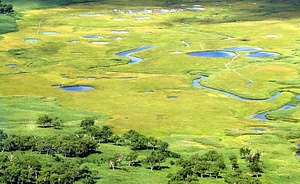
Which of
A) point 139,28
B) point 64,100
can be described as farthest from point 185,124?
point 139,28

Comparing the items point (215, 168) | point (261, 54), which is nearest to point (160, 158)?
point (215, 168)

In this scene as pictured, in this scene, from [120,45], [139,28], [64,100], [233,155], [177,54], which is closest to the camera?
[233,155]

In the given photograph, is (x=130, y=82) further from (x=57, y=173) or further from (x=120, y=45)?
(x=57, y=173)

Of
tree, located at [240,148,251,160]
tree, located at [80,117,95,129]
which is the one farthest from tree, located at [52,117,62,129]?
tree, located at [240,148,251,160]

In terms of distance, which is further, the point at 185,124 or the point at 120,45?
the point at 120,45

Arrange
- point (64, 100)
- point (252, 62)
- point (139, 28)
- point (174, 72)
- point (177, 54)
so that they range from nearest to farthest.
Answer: point (64, 100) < point (174, 72) < point (252, 62) < point (177, 54) < point (139, 28)

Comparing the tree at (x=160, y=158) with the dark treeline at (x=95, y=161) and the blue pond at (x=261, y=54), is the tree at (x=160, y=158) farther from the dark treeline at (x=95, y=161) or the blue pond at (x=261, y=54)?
the blue pond at (x=261, y=54)
